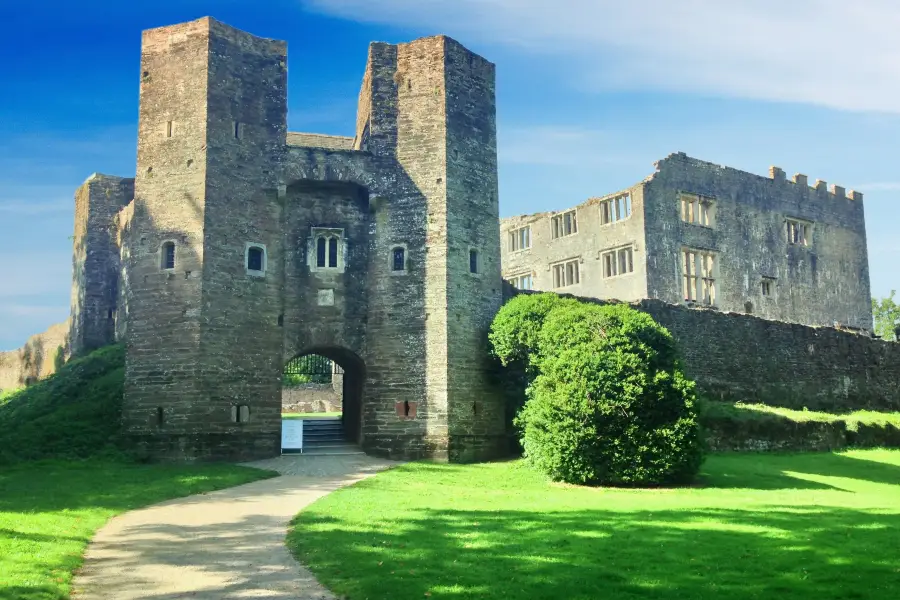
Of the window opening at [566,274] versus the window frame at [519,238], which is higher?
the window frame at [519,238]

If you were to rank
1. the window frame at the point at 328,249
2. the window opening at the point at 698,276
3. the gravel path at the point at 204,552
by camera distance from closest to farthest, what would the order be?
the gravel path at the point at 204,552 → the window frame at the point at 328,249 → the window opening at the point at 698,276

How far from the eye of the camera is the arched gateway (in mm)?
25953

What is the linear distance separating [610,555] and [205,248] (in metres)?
18.3

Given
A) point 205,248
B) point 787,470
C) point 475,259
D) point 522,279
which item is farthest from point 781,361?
point 205,248

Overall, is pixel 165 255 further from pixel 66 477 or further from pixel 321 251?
pixel 66 477

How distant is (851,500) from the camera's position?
1839 centimetres

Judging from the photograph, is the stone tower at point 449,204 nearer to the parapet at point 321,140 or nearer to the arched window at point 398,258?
the arched window at point 398,258

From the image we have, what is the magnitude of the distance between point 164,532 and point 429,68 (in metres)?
19.8

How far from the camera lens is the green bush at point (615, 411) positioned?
2070 centimetres

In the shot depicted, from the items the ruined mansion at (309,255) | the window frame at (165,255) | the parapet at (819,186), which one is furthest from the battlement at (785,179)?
the window frame at (165,255)

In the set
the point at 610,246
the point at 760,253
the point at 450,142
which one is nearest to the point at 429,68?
the point at 450,142

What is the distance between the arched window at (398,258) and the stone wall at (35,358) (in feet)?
70.2

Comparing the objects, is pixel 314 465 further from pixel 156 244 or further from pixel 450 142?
pixel 450 142

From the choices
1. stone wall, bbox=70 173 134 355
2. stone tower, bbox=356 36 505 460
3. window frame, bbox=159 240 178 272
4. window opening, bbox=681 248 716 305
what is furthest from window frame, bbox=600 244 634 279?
window frame, bbox=159 240 178 272
